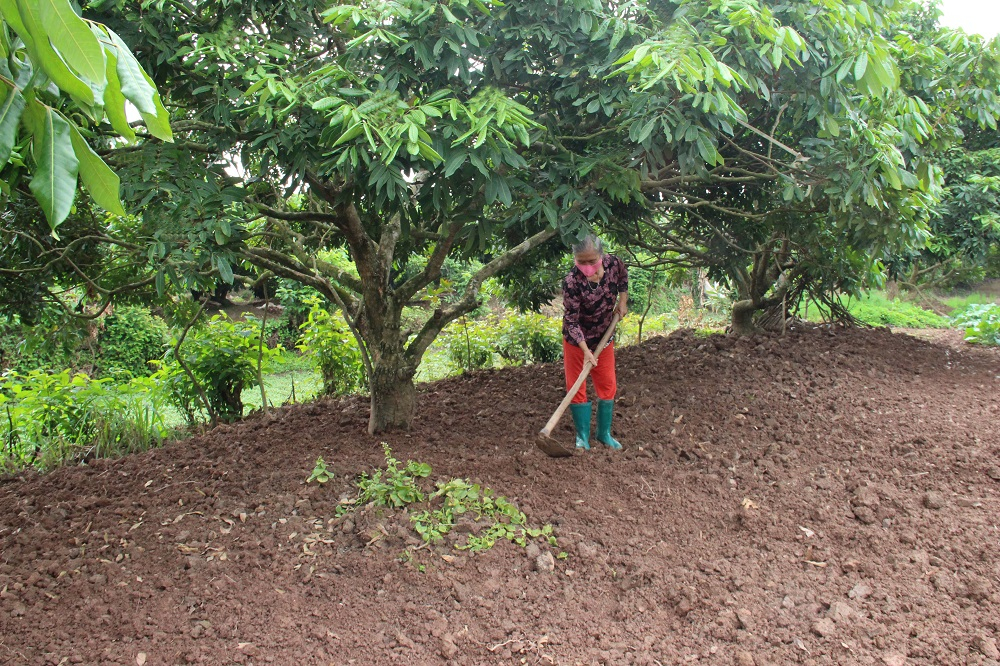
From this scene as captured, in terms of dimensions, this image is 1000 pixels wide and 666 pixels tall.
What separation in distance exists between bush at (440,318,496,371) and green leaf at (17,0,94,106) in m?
5.12

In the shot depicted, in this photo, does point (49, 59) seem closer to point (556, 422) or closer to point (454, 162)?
point (454, 162)

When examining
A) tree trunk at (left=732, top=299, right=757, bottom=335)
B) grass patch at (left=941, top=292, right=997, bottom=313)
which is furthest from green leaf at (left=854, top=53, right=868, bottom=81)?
grass patch at (left=941, top=292, right=997, bottom=313)

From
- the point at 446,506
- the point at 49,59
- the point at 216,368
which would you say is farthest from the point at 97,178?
the point at 216,368

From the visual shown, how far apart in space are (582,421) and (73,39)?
324 centimetres

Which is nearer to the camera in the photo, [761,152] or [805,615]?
[805,615]

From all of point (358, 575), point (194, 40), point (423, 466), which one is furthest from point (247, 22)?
point (358, 575)

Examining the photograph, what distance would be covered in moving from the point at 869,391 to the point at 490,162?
3.55m

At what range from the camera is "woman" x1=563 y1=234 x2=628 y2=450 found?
12.5ft

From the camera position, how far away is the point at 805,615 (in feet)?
8.42

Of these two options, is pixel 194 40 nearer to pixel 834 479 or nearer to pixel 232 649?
pixel 232 649

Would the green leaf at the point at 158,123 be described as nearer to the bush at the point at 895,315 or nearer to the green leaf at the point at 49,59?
the green leaf at the point at 49,59

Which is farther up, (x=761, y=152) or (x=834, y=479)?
(x=761, y=152)

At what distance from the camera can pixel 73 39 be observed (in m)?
1.01

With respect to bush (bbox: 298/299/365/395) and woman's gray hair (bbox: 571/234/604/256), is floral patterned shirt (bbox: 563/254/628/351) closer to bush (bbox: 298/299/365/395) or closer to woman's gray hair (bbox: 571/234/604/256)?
woman's gray hair (bbox: 571/234/604/256)
